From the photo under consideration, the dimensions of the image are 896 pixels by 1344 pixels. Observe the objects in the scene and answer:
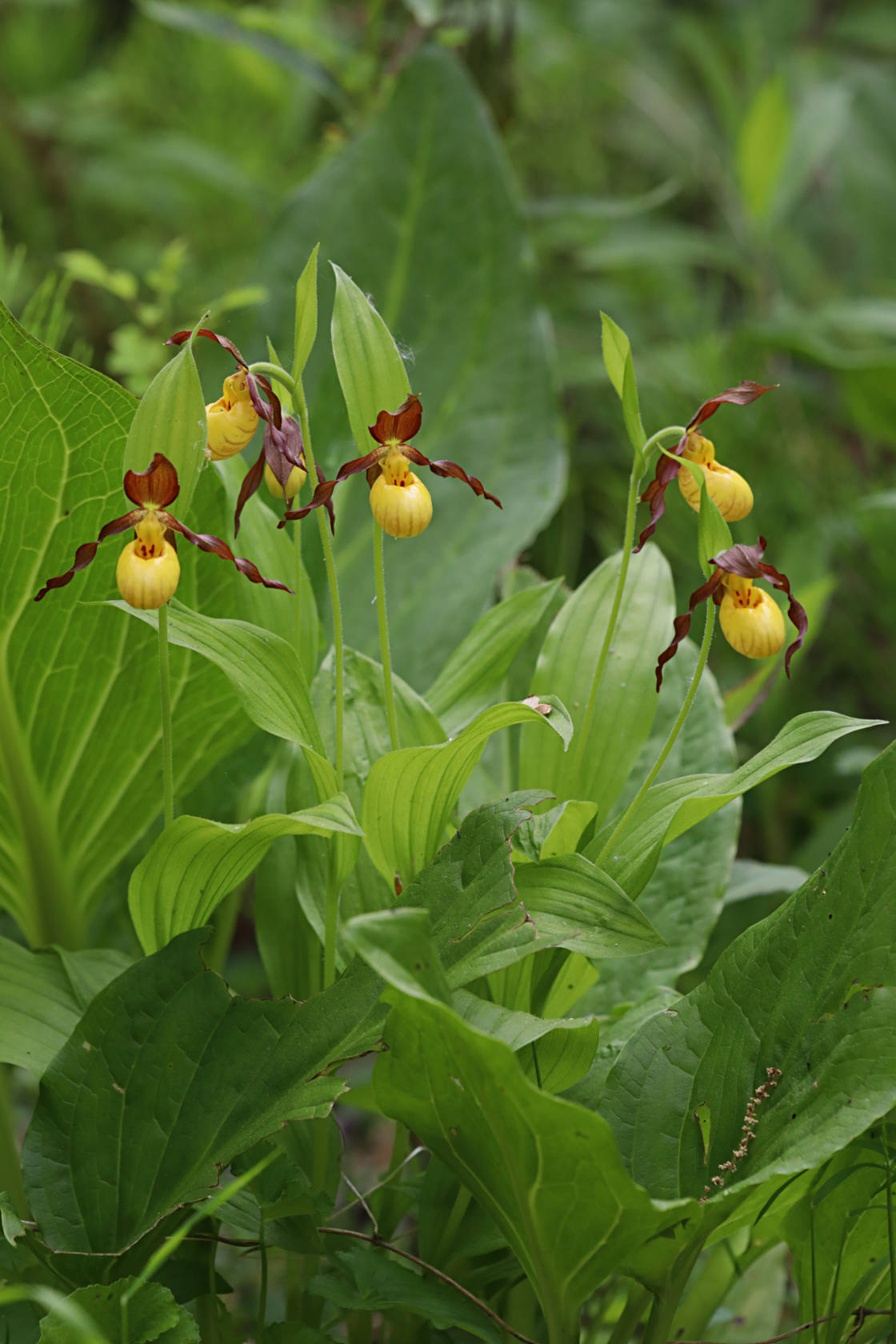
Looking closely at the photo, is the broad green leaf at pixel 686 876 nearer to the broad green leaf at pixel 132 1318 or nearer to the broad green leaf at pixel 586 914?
the broad green leaf at pixel 586 914

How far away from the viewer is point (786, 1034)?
56cm

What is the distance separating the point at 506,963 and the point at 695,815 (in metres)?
0.13

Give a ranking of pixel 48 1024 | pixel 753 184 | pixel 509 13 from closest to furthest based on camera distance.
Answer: pixel 48 1024 < pixel 509 13 < pixel 753 184

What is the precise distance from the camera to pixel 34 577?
0.68 metres

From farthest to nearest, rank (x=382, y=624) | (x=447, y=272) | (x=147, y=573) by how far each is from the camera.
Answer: (x=447, y=272), (x=382, y=624), (x=147, y=573)

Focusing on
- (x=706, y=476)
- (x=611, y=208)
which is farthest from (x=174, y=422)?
(x=611, y=208)

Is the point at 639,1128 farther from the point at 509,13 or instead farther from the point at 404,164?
the point at 509,13

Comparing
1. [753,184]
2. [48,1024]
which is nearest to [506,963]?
[48,1024]

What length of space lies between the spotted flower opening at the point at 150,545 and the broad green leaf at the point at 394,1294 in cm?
37

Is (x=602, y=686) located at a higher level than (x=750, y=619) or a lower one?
lower

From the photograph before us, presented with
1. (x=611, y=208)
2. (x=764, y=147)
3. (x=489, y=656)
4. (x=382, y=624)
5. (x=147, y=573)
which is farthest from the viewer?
(x=764, y=147)

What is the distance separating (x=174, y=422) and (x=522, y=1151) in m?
0.37

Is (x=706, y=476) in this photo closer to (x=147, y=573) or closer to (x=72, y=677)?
(x=147, y=573)

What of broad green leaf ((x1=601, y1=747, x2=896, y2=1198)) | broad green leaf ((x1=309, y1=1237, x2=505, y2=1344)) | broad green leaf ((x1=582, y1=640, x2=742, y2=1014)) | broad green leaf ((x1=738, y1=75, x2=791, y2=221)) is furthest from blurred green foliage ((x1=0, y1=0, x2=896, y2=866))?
broad green leaf ((x1=309, y1=1237, x2=505, y2=1344))
